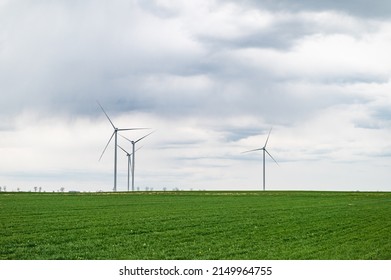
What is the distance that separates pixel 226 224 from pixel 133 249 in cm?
1394

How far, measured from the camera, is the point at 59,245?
1081 inches
